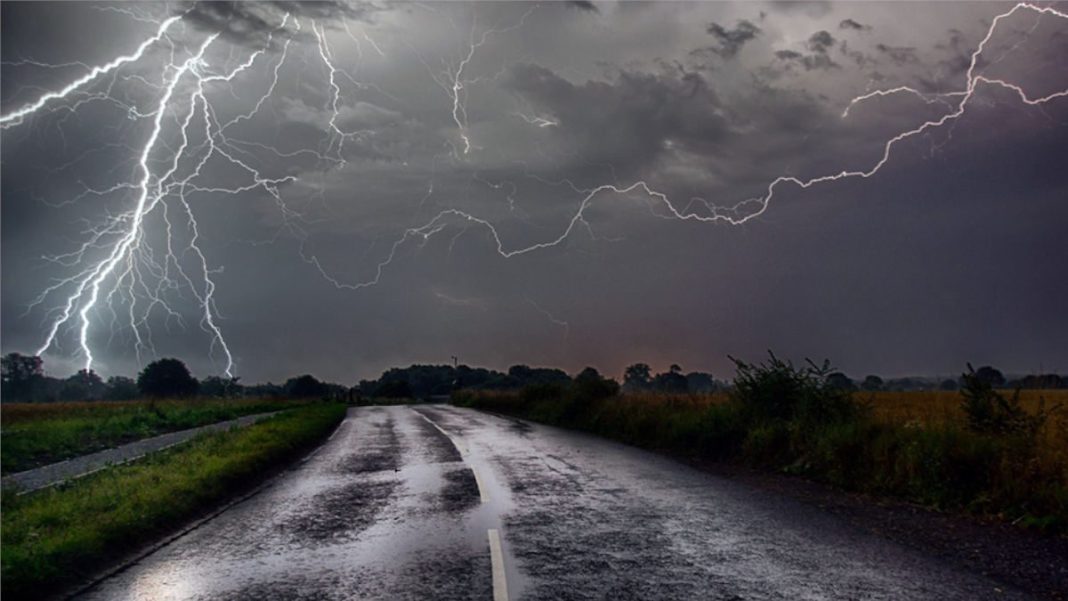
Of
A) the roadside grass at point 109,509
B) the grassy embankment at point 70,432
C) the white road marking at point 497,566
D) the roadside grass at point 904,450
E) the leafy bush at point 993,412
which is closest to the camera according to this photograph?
the white road marking at point 497,566

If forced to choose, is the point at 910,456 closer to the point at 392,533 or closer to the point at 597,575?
the point at 597,575

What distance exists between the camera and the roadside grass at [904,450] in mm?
9812

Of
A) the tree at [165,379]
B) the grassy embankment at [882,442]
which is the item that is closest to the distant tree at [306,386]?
the tree at [165,379]

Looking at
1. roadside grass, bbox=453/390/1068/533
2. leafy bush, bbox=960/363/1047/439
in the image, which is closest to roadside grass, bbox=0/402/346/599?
roadside grass, bbox=453/390/1068/533

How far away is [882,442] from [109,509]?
38.7 ft

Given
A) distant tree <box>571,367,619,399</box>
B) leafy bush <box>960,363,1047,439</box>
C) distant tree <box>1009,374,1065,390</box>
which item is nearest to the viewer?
leafy bush <box>960,363,1047,439</box>

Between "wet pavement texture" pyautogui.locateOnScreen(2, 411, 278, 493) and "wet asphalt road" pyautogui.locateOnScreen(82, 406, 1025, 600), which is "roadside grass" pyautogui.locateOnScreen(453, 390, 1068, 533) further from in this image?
"wet pavement texture" pyautogui.locateOnScreen(2, 411, 278, 493)

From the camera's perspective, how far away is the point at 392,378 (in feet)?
403

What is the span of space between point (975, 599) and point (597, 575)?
3.00m

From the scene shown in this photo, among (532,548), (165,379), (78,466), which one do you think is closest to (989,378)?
(532,548)

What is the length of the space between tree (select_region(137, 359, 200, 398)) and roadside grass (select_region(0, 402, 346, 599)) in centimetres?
8621

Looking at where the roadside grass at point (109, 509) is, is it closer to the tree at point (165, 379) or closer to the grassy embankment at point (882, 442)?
the grassy embankment at point (882, 442)

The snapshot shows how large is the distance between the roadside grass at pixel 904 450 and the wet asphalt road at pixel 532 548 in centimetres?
203

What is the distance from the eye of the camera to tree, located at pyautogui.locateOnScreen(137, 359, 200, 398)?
314 feet
